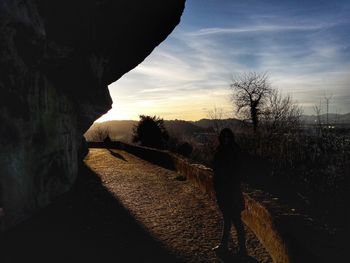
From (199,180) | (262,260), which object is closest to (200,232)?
(262,260)

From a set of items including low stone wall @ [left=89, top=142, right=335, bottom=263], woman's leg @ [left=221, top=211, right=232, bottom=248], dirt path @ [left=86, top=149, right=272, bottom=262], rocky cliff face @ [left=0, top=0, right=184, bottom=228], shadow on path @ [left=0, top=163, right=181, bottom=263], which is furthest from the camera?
rocky cliff face @ [left=0, top=0, right=184, bottom=228]

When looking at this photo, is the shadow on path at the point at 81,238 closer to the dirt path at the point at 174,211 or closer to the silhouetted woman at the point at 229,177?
the dirt path at the point at 174,211

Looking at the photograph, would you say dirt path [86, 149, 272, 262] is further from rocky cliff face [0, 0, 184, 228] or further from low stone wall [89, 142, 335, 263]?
rocky cliff face [0, 0, 184, 228]

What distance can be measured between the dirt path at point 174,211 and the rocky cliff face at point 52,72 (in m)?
2.39

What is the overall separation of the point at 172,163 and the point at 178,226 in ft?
32.9

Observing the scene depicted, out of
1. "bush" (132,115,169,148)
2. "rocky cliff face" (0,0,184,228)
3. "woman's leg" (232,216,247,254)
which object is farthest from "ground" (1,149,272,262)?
"bush" (132,115,169,148)

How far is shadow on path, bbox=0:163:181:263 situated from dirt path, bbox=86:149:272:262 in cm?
35

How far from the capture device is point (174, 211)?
1056 centimetres

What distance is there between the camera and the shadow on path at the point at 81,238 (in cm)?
719

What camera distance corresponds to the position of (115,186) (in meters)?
14.8

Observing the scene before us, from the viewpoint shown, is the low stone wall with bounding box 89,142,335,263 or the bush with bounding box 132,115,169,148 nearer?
the low stone wall with bounding box 89,142,335,263

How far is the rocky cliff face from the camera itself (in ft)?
26.9

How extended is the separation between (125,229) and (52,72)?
523cm

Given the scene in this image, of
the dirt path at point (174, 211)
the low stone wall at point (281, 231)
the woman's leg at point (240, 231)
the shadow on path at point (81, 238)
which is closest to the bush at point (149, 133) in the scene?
the dirt path at point (174, 211)
